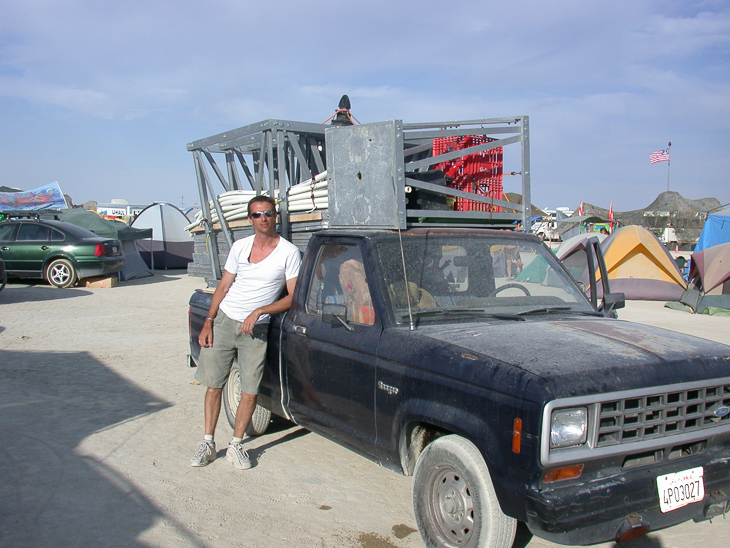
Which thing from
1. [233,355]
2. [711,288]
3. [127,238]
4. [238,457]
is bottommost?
[711,288]

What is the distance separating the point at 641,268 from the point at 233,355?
525 inches

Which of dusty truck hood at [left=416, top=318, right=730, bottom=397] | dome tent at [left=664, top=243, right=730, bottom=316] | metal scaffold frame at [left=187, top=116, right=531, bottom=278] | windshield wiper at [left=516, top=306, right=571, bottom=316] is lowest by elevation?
dome tent at [left=664, top=243, right=730, bottom=316]

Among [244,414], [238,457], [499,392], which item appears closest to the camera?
[499,392]

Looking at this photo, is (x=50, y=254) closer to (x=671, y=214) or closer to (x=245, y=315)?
(x=245, y=315)

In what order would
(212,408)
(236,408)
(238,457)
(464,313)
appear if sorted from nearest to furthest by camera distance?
(464,313), (238,457), (212,408), (236,408)

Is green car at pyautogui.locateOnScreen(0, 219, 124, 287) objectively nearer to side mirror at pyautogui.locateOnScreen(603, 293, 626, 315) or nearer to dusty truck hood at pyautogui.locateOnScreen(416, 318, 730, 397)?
side mirror at pyautogui.locateOnScreen(603, 293, 626, 315)

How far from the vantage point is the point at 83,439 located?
16.2ft

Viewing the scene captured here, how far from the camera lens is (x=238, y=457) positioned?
4484 mm

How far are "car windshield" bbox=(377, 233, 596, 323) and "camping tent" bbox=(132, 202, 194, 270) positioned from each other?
18.0 meters

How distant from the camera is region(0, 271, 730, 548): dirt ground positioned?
3471 millimetres

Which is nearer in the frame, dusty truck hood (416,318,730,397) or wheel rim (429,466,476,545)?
dusty truck hood (416,318,730,397)

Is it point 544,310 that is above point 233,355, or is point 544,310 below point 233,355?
above

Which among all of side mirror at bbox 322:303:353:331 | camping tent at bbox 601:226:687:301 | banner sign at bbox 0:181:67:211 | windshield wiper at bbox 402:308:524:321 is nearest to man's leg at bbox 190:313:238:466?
side mirror at bbox 322:303:353:331

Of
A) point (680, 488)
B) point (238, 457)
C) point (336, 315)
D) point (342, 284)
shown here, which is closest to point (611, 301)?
point (680, 488)
